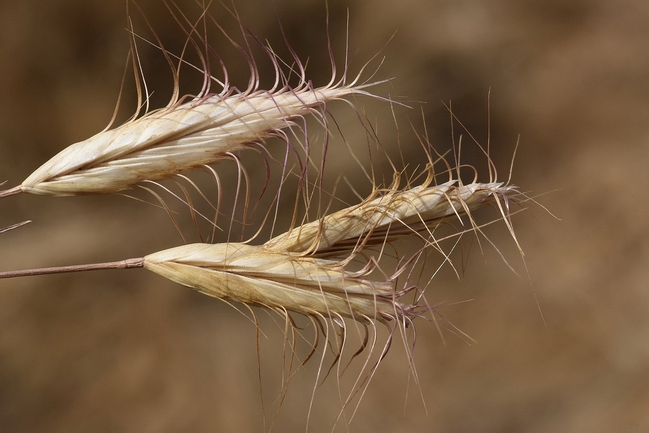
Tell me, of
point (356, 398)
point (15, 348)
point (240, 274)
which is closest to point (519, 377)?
point (356, 398)

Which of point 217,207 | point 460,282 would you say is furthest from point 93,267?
point 460,282

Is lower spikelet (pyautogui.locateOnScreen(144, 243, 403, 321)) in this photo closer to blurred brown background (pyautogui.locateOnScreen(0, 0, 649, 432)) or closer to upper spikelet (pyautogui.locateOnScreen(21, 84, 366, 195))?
upper spikelet (pyautogui.locateOnScreen(21, 84, 366, 195))

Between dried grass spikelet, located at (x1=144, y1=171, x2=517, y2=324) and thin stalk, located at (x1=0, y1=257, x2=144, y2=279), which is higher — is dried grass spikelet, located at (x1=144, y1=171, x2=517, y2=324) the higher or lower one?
the lower one

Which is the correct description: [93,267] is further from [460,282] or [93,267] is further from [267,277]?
[460,282]

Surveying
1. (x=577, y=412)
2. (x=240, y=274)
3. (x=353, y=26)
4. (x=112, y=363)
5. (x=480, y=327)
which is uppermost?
(x=353, y=26)

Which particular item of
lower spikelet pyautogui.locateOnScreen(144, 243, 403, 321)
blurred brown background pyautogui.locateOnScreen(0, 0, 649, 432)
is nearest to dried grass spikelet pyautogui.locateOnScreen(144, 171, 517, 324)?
lower spikelet pyautogui.locateOnScreen(144, 243, 403, 321)

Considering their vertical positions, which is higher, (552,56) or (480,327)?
(552,56)

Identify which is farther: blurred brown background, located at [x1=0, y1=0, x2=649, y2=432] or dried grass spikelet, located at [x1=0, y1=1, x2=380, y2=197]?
blurred brown background, located at [x1=0, y1=0, x2=649, y2=432]

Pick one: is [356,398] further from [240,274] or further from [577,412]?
[240,274]

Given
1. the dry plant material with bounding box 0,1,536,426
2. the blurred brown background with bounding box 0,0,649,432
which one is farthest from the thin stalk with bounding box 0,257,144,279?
the blurred brown background with bounding box 0,0,649,432
